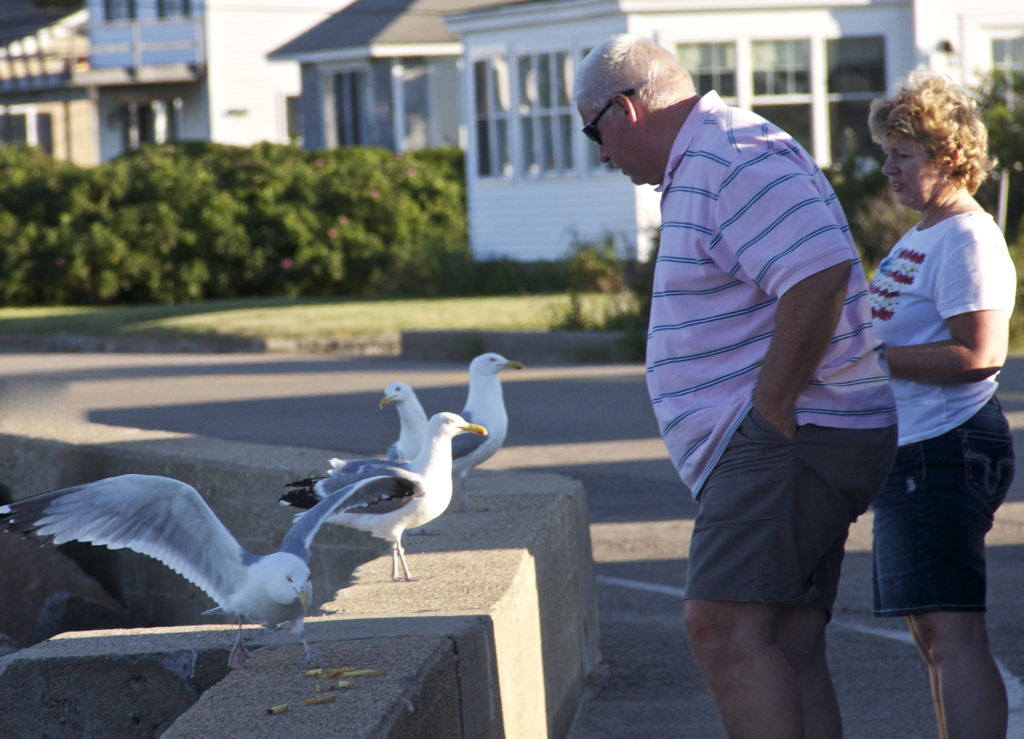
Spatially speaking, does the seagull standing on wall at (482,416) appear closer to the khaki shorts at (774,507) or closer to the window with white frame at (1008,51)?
the khaki shorts at (774,507)

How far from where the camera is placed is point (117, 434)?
652 centimetres

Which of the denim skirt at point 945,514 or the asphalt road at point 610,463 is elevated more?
the denim skirt at point 945,514

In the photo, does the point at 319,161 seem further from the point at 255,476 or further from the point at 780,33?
the point at 255,476

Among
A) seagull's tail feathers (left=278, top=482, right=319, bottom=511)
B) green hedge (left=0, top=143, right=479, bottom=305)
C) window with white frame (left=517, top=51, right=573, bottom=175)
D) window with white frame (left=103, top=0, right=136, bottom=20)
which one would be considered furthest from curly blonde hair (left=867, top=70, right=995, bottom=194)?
window with white frame (left=103, top=0, right=136, bottom=20)

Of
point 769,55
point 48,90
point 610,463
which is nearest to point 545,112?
point 769,55

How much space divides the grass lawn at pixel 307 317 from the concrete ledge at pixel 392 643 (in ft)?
33.5

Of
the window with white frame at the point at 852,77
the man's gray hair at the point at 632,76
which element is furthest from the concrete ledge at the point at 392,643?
the window with white frame at the point at 852,77

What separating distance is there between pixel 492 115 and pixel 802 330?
2075 centimetres

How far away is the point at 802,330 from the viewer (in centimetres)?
278

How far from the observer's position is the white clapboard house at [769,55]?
20.5 metres

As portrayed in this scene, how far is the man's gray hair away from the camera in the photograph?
3010mm

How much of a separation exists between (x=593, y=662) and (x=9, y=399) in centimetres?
417

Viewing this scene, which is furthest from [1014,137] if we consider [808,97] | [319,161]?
[319,161]

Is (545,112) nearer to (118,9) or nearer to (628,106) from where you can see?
(118,9)
